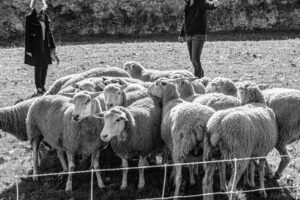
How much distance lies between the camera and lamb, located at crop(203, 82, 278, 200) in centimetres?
634

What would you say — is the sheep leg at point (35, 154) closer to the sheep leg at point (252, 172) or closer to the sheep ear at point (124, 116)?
the sheep ear at point (124, 116)

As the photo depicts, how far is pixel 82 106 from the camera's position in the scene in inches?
290

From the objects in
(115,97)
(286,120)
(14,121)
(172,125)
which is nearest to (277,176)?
(286,120)

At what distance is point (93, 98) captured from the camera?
7.77m

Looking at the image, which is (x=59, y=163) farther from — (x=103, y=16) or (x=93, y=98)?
(x=103, y=16)

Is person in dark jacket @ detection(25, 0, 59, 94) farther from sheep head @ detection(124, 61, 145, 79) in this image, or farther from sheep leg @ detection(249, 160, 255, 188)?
sheep leg @ detection(249, 160, 255, 188)

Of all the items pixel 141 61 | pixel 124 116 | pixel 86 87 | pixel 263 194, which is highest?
pixel 86 87

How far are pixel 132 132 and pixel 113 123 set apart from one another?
465mm

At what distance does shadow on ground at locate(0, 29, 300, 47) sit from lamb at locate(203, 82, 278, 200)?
49.6 ft

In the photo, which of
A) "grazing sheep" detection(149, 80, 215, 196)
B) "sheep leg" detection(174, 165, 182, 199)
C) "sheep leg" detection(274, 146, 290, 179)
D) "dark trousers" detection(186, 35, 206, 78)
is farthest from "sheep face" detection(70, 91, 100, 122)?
"dark trousers" detection(186, 35, 206, 78)

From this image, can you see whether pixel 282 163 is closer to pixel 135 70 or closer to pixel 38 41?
pixel 135 70

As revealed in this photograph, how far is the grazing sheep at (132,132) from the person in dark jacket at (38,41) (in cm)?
516

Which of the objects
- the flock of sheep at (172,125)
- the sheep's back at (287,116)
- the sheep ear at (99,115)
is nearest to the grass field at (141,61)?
the flock of sheep at (172,125)

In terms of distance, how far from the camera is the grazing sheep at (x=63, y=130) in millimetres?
7410
